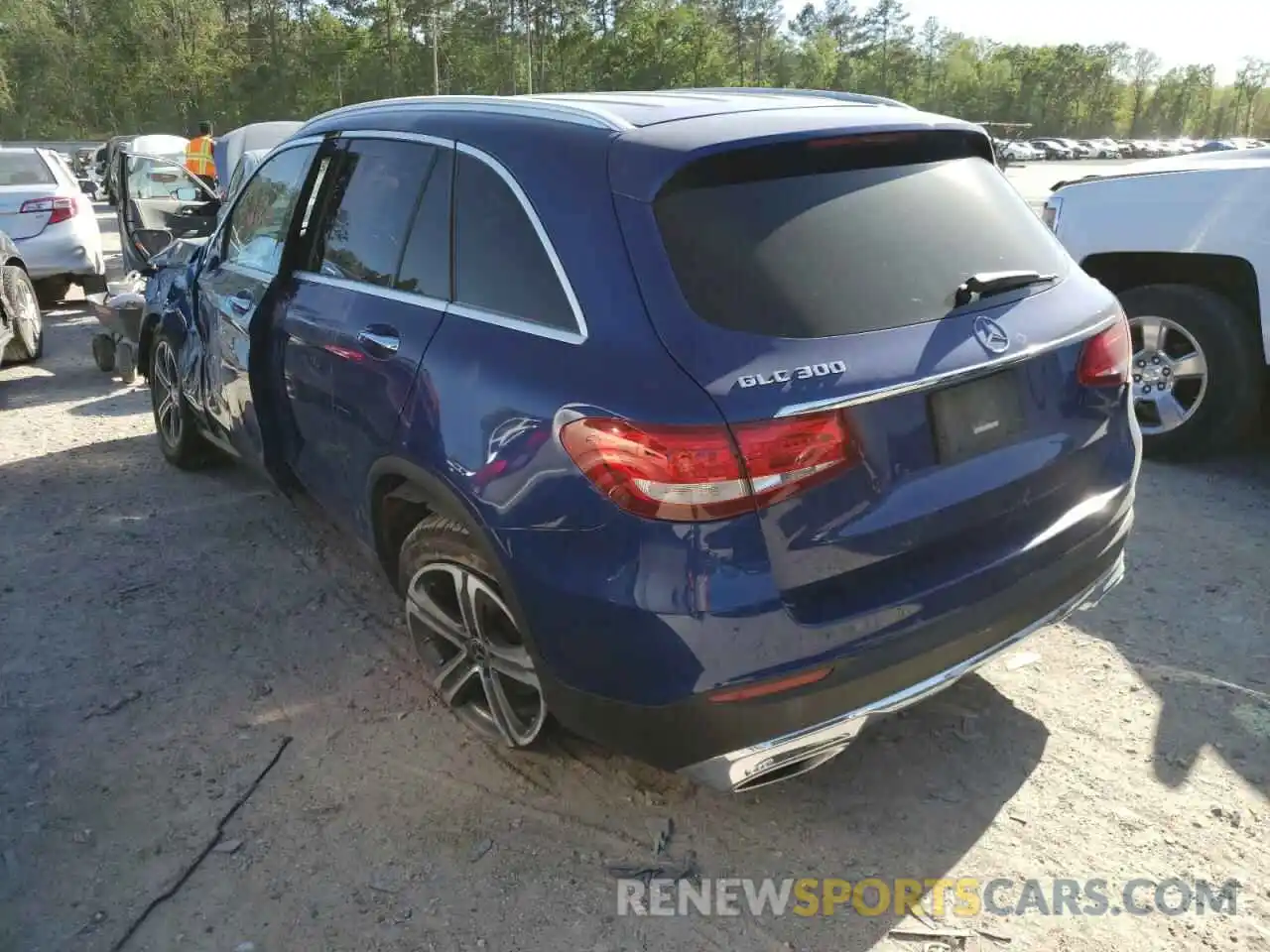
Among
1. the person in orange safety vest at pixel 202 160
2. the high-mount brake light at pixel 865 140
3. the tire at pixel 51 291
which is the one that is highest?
the high-mount brake light at pixel 865 140

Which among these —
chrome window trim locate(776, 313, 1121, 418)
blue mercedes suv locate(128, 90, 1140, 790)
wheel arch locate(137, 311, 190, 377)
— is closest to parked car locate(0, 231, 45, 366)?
wheel arch locate(137, 311, 190, 377)

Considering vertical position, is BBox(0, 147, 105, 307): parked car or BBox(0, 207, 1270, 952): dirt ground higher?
BBox(0, 147, 105, 307): parked car

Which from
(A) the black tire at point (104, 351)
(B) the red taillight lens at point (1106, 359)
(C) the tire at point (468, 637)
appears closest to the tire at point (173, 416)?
(A) the black tire at point (104, 351)

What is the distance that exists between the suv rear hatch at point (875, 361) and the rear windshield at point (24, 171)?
10152 millimetres

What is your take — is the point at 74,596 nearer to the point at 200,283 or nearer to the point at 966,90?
the point at 200,283

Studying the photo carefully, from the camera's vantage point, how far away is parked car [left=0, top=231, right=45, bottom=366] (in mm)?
7559

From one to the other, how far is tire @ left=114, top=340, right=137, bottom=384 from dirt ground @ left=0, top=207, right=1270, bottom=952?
10.8ft

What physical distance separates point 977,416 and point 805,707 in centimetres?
83

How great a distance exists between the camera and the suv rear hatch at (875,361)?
7.24 feet

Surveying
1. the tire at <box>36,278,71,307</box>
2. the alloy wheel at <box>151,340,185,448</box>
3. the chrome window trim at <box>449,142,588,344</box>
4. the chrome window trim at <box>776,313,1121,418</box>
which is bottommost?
the tire at <box>36,278,71,307</box>

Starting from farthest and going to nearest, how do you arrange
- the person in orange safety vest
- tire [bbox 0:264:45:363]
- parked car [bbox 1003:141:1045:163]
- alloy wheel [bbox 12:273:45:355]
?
parked car [bbox 1003:141:1045:163], the person in orange safety vest, alloy wheel [bbox 12:273:45:355], tire [bbox 0:264:45:363]

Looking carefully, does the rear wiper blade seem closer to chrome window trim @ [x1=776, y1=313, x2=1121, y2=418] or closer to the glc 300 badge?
chrome window trim @ [x1=776, y1=313, x2=1121, y2=418]

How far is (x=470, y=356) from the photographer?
2.66 metres

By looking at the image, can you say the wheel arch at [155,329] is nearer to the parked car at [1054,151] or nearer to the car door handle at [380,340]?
the car door handle at [380,340]
